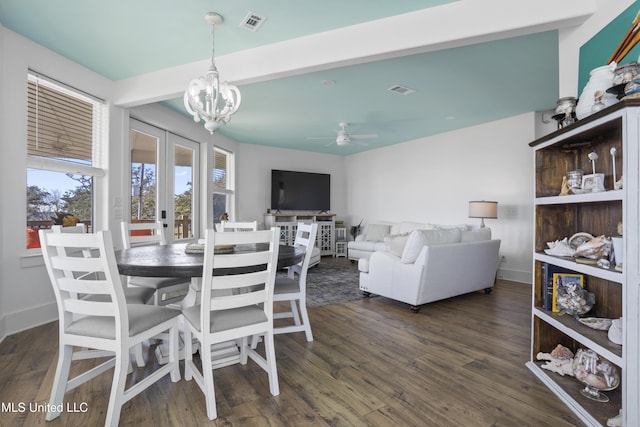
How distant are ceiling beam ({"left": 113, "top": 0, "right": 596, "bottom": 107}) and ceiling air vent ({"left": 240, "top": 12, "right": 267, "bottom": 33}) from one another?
296 mm

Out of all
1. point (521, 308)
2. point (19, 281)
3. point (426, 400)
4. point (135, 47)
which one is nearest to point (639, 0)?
point (426, 400)

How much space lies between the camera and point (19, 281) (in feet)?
9.04

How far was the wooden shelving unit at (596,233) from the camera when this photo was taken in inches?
51.8

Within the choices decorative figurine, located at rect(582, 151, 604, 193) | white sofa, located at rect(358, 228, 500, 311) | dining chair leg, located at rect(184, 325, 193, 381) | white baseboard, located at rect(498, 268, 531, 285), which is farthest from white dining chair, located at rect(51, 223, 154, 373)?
white baseboard, located at rect(498, 268, 531, 285)

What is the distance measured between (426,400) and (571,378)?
37.3 inches

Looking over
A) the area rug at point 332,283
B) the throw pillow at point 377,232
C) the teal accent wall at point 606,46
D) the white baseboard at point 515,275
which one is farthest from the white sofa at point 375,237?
the teal accent wall at point 606,46

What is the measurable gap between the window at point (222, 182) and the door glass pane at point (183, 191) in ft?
2.13

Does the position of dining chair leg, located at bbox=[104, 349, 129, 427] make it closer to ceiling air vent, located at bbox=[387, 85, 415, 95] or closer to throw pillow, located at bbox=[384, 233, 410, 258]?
throw pillow, located at bbox=[384, 233, 410, 258]

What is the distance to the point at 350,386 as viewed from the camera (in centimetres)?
189

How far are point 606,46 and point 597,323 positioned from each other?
1.54m

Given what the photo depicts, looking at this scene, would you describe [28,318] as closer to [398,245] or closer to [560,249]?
[398,245]

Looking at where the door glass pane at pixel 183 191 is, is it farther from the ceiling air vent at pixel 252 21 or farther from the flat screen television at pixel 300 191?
the ceiling air vent at pixel 252 21

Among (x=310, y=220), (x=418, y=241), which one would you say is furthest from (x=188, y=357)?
(x=310, y=220)

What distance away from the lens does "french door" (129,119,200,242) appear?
4.14m
